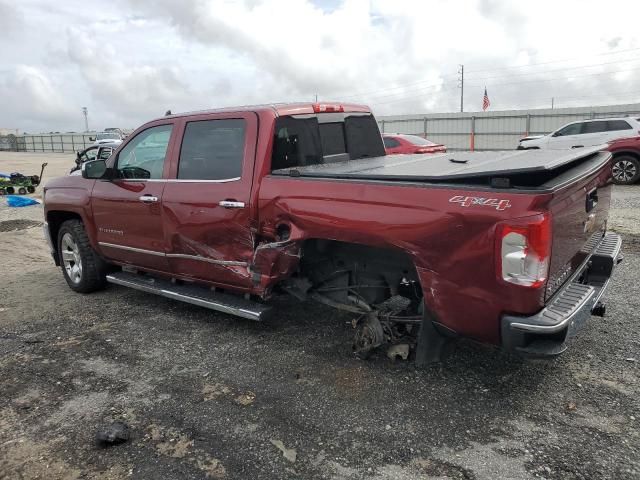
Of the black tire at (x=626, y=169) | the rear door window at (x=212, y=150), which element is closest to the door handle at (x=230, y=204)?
the rear door window at (x=212, y=150)

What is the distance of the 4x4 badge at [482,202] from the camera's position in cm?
278

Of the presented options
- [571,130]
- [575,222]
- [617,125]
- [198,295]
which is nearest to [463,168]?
[575,222]

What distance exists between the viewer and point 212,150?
176 inches

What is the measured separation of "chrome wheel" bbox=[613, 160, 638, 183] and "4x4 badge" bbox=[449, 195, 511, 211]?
12634 millimetres

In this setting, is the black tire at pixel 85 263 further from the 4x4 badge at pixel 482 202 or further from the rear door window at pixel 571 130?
the rear door window at pixel 571 130

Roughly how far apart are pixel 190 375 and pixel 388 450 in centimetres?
164

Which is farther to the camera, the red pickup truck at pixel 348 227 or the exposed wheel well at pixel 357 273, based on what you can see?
the exposed wheel well at pixel 357 273

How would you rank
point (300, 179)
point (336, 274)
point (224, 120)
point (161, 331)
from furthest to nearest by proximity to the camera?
1. point (161, 331)
2. point (224, 120)
3. point (336, 274)
4. point (300, 179)

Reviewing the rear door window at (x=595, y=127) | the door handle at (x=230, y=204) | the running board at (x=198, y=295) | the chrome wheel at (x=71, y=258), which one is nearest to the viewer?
the door handle at (x=230, y=204)

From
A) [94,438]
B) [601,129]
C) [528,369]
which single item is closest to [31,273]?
[94,438]

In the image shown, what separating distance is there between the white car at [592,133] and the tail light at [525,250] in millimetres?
11192

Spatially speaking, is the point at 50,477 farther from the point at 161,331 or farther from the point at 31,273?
the point at 31,273

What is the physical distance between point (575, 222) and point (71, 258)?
5.29 meters

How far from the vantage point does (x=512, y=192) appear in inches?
110
